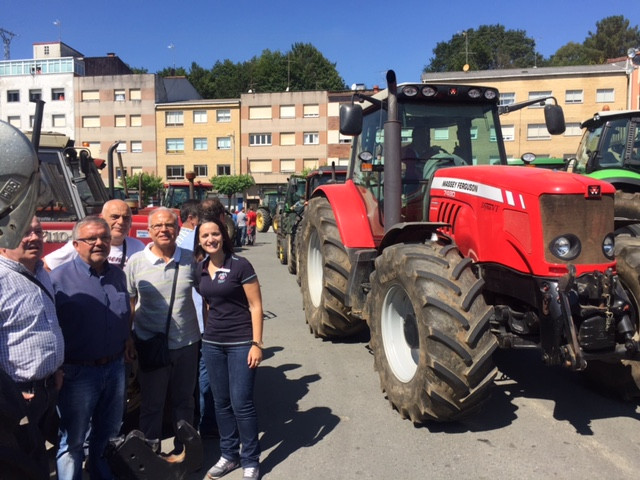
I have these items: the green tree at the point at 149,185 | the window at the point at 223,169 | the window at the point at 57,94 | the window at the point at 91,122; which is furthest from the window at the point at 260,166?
the window at the point at 57,94

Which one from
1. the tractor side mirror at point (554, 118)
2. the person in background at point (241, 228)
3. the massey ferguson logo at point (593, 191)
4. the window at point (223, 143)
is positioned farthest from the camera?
the window at point (223, 143)

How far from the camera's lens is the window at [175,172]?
47031 mm

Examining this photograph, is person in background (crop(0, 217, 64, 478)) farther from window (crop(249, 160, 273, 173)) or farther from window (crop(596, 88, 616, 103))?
window (crop(249, 160, 273, 173))

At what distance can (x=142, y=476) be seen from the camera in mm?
3047

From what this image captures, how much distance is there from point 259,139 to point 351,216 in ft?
137

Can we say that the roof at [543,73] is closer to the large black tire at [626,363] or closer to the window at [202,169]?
the window at [202,169]

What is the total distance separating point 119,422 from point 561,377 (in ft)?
12.7

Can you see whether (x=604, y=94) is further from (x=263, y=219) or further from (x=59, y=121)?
(x=59, y=121)

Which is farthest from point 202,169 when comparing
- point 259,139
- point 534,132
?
point 534,132

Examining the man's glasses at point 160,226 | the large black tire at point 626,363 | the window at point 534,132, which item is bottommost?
the large black tire at point 626,363

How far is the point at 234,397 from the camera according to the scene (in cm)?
335

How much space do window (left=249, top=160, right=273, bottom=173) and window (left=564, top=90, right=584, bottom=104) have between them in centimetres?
2350

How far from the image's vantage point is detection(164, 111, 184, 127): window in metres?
46.2

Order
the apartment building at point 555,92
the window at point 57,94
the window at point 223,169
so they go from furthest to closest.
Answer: the window at point 57,94 < the window at point 223,169 < the apartment building at point 555,92
